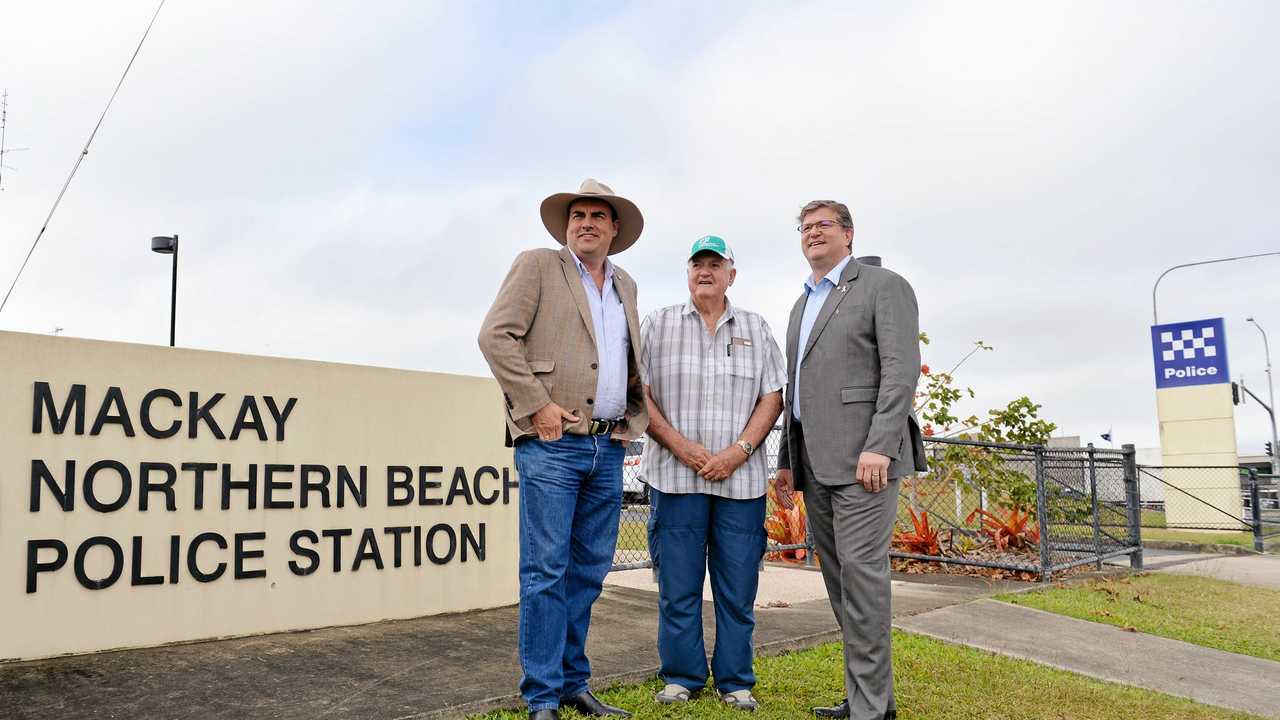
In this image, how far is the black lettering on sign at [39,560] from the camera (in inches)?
172

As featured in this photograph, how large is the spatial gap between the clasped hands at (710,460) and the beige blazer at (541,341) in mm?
249

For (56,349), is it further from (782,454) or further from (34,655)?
(782,454)

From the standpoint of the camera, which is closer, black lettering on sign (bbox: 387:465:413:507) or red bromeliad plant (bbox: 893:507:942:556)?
black lettering on sign (bbox: 387:465:413:507)

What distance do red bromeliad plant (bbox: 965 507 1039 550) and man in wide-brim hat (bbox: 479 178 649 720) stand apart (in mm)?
6673

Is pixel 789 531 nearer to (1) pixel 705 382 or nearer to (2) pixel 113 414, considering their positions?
(1) pixel 705 382

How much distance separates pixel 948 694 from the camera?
415cm

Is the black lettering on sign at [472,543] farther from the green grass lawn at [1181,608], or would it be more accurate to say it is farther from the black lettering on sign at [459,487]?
the green grass lawn at [1181,608]

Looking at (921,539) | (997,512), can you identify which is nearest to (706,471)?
(921,539)

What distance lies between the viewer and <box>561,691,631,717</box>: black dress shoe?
11.5ft

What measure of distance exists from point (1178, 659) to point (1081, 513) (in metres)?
4.05

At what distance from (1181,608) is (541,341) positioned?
6193 mm

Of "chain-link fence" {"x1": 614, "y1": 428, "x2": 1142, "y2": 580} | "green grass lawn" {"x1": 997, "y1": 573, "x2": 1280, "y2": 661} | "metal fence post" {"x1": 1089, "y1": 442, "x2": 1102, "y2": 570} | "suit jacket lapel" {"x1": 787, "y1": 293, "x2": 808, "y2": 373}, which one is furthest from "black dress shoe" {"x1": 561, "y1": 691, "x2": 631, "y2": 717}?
"metal fence post" {"x1": 1089, "y1": 442, "x2": 1102, "y2": 570}

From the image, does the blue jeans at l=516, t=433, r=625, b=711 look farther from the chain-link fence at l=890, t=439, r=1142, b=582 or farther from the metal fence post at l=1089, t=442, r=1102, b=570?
the metal fence post at l=1089, t=442, r=1102, b=570

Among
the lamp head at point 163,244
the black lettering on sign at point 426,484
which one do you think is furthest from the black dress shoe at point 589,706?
the lamp head at point 163,244
